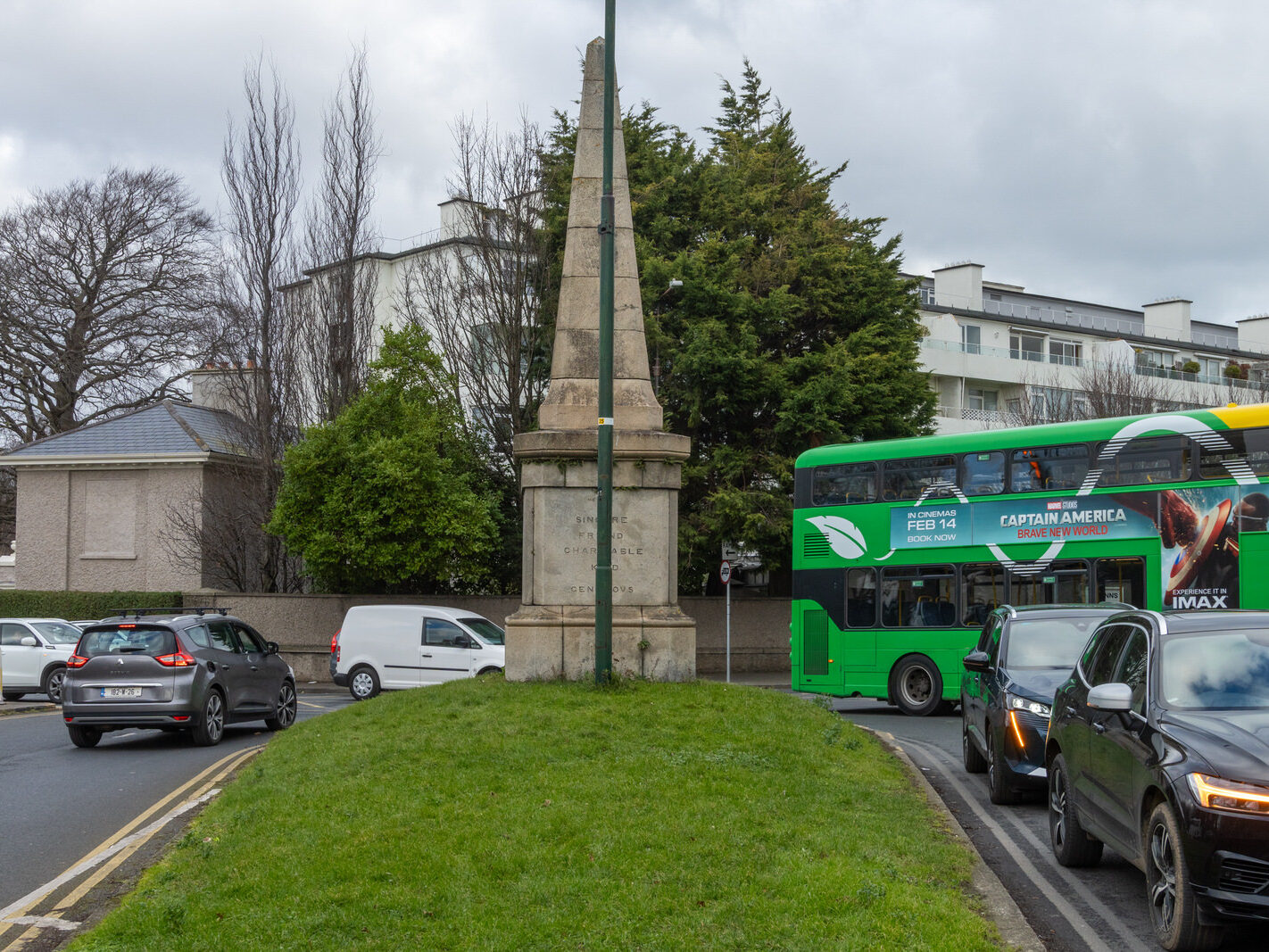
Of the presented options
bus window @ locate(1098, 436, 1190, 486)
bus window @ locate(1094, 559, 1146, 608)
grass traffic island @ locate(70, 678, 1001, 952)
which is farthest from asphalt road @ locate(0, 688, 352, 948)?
bus window @ locate(1098, 436, 1190, 486)

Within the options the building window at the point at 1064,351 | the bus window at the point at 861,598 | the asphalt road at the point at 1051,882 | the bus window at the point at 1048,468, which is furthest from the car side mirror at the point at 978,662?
the building window at the point at 1064,351

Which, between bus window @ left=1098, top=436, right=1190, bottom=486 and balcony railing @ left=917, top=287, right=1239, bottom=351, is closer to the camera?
bus window @ left=1098, top=436, right=1190, bottom=486

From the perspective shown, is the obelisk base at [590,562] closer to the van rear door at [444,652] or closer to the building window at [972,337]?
the van rear door at [444,652]

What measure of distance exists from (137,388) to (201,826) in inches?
1568

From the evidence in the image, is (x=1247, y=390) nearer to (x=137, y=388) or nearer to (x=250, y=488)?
(x=250, y=488)

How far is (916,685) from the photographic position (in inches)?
845

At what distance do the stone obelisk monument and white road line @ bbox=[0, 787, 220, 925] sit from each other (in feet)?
13.5

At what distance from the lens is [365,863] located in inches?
277

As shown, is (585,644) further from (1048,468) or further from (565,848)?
(1048,468)

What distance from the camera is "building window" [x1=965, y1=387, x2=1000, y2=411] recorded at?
177 feet

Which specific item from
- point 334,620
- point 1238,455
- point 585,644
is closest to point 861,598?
point 1238,455

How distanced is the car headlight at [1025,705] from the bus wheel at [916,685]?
1083 cm

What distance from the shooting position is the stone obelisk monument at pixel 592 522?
14414 mm

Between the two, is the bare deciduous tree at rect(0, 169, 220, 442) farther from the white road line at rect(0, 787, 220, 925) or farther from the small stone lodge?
the white road line at rect(0, 787, 220, 925)
